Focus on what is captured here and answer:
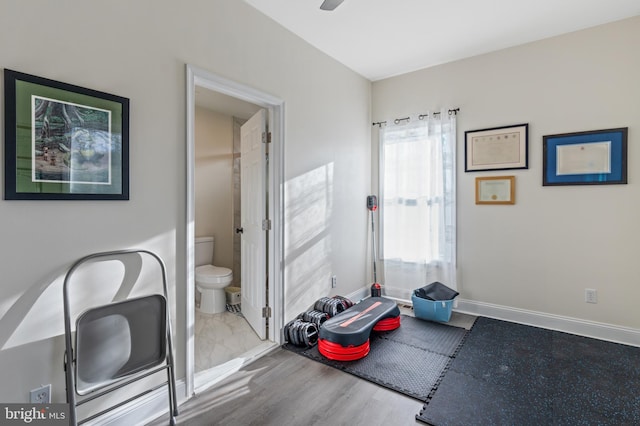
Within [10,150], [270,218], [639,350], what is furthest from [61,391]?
[639,350]

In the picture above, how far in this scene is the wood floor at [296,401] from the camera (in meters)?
1.91

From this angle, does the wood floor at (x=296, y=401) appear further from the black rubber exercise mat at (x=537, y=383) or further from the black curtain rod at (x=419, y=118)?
the black curtain rod at (x=419, y=118)

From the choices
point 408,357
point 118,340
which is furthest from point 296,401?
point 118,340

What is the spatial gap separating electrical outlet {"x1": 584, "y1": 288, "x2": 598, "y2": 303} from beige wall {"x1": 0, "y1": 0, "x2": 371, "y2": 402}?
260cm

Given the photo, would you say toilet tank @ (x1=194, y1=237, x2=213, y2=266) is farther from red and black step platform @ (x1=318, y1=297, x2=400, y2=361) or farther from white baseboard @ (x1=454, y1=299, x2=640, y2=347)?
white baseboard @ (x1=454, y1=299, x2=640, y2=347)

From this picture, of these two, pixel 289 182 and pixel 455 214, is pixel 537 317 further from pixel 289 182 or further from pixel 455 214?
pixel 289 182

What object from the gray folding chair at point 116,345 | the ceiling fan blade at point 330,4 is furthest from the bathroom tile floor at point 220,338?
the ceiling fan blade at point 330,4

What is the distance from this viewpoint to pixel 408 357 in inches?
103

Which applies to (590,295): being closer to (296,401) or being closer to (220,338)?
(296,401)

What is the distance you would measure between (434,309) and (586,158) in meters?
2.02

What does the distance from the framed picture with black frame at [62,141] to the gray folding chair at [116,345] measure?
384 millimetres

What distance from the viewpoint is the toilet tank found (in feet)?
13.1

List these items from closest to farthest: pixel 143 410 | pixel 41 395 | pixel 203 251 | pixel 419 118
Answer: pixel 41 395
pixel 143 410
pixel 419 118
pixel 203 251

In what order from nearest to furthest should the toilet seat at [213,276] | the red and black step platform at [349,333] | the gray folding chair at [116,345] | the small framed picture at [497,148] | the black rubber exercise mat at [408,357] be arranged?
the gray folding chair at [116,345]
the black rubber exercise mat at [408,357]
the red and black step platform at [349,333]
the small framed picture at [497,148]
the toilet seat at [213,276]
